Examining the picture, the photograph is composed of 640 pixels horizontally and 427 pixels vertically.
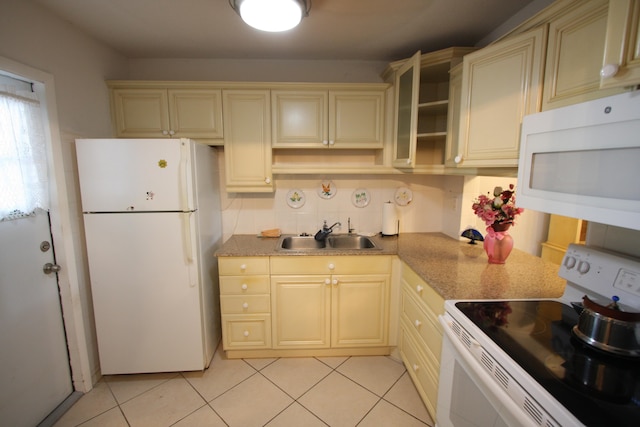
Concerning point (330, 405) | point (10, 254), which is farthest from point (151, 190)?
point (330, 405)

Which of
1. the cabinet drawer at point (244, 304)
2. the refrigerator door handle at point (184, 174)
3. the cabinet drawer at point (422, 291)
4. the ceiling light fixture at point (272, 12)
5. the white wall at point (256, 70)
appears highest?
the white wall at point (256, 70)

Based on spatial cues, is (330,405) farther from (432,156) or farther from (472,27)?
(472,27)

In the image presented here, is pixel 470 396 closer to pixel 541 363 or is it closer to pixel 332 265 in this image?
pixel 541 363

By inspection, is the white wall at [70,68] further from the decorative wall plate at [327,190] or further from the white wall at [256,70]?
the decorative wall plate at [327,190]

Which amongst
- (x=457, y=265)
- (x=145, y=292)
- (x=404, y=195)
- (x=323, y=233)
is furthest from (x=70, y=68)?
(x=457, y=265)

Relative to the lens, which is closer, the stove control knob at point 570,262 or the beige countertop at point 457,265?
the stove control knob at point 570,262

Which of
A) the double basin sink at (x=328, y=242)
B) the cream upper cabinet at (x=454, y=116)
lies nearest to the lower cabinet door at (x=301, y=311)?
the double basin sink at (x=328, y=242)

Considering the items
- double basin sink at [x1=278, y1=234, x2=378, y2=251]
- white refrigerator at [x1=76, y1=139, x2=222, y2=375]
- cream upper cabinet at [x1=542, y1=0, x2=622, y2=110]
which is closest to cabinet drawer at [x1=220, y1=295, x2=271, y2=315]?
white refrigerator at [x1=76, y1=139, x2=222, y2=375]

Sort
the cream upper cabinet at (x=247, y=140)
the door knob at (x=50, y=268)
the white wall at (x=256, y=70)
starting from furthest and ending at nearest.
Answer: the white wall at (x=256, y=70)
the cream upper cabinet at (x=247, y=140)
the door knob at (x=50, y=268)

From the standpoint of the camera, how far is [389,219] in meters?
2.42

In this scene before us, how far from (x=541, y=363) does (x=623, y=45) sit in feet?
3.22

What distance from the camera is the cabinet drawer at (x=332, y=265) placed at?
202 cm

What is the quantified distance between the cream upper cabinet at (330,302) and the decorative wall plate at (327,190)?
0.71 m

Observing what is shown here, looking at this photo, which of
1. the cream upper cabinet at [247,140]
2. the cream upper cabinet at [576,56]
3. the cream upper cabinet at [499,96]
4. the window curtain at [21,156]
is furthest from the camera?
the cream upper cabinet at [247,140]
